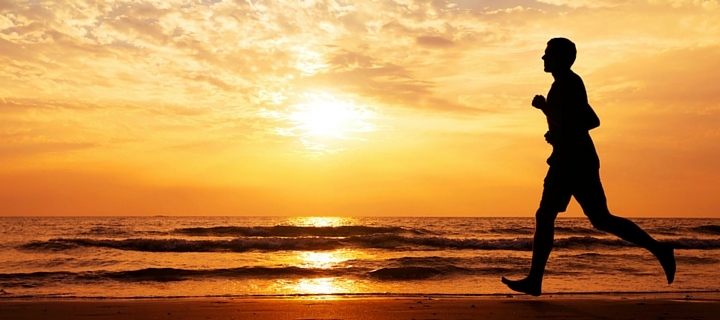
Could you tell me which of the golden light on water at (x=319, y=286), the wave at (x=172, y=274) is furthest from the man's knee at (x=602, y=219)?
the wave at (x=172, y=274)

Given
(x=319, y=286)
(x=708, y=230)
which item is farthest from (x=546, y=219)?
(x=708, y=230)

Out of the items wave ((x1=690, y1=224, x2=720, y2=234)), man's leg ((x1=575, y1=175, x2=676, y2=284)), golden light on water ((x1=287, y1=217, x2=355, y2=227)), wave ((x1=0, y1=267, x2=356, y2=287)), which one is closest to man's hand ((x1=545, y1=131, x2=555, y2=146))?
man's leg ((x1=575, y1=175, x2=676, y2=284))

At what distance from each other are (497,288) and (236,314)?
17.4 feet

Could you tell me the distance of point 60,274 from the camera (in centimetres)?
1232

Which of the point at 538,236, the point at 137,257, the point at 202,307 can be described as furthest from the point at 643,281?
the point at 137,257

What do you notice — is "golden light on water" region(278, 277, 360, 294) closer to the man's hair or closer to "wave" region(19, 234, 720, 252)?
the man's hair

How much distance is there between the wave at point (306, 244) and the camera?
22.0 meters

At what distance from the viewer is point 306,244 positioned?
23.0 m

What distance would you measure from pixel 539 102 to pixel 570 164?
563 millimetres

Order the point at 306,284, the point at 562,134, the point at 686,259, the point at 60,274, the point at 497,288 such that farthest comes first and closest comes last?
the point at 686,259 → the point at 60,274 → the point at 306,284 → the point at 497,288 → the point at 562,134

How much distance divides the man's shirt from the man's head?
0.31ft

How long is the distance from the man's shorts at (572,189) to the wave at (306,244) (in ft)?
56.5

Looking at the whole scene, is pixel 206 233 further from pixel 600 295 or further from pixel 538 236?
pixel 538 236

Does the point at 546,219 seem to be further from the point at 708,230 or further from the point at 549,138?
the point at 708,230
